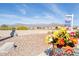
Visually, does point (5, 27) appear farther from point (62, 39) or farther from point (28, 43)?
point (62, 39)

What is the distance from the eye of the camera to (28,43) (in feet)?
7.64

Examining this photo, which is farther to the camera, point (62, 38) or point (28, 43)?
point (28, 43)

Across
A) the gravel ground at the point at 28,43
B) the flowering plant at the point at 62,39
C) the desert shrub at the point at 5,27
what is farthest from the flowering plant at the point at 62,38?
the desert shrub at the point at 5,27

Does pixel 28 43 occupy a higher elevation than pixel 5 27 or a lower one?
lower

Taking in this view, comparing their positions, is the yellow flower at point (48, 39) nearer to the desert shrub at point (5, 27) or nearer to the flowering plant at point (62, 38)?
the flowering plant at point (62, 38)

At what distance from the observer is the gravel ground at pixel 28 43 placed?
2.29 meters

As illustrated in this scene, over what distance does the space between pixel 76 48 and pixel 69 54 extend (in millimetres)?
85

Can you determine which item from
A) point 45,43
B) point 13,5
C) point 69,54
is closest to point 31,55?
point 45,43

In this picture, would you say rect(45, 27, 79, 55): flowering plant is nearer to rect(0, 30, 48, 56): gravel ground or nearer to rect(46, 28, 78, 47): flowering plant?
rect(46, 28, 78, 47): flowering plant

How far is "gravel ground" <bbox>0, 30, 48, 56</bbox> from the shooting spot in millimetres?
2290

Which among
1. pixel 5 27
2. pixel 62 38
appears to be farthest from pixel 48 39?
pixel 5 27

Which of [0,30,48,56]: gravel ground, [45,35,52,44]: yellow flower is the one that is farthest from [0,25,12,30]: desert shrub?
[45,35,52,44]: yellow flower

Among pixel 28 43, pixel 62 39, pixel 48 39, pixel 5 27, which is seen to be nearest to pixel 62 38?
pixel 62 39

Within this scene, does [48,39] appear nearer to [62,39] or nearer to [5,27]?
[62,39]
